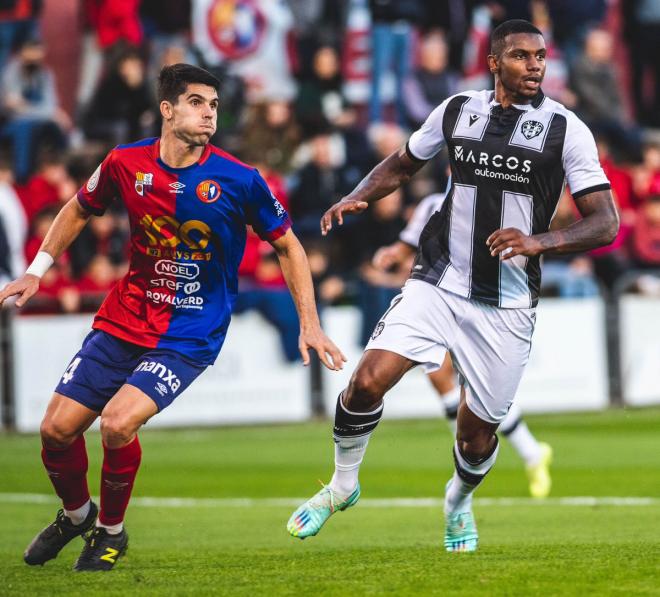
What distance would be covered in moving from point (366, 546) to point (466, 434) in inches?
41.6

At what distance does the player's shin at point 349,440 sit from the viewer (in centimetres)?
788

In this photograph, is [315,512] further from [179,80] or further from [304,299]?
[179,80]

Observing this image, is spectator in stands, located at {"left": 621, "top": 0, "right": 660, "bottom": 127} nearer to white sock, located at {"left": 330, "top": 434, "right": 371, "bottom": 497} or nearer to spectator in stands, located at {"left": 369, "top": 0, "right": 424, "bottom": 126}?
spectator in stands, located at {"left": 369, "top": 0, "right": 424, "bottom": 126}

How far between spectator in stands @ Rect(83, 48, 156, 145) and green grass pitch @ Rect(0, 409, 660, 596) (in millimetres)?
4019

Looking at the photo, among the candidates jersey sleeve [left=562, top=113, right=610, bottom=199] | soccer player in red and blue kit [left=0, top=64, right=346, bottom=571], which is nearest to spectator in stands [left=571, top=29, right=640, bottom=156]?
jersey sleeve [left=562, top=113, right=610, bottom=199]

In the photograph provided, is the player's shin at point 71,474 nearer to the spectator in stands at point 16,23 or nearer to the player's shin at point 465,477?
the player's shin at point 465,477

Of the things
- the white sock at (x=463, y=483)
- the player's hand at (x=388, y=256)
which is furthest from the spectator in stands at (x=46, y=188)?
the white sock at (x=463, y=483)

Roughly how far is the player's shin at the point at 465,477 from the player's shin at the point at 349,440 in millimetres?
667

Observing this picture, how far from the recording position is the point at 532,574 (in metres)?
6.64

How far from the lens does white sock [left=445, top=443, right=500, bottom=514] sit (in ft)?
27.3

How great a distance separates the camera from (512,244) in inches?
285

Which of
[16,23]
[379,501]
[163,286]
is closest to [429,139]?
[163,286]

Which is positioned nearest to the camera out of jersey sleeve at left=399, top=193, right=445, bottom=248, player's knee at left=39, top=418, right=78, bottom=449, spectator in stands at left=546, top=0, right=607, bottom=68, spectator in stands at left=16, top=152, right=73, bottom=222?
player's knee at left=39, top=418, right=78, bottom=449

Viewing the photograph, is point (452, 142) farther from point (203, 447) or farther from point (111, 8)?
point (111, 8)
